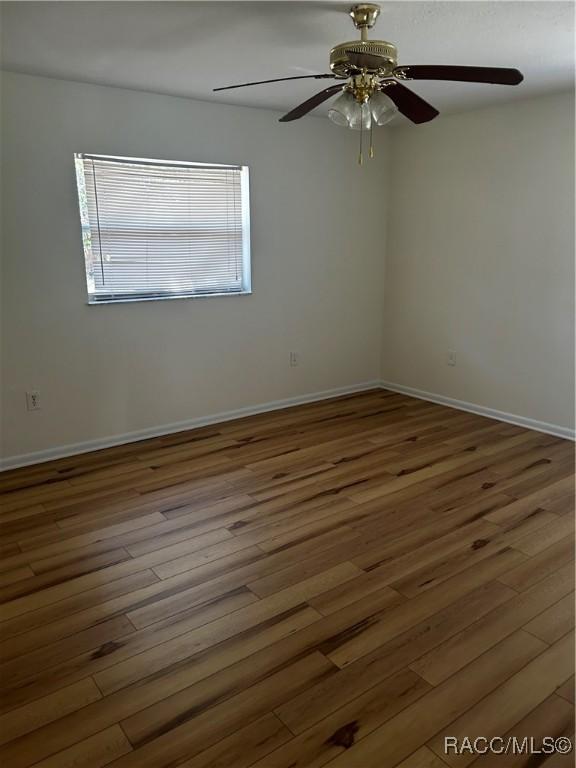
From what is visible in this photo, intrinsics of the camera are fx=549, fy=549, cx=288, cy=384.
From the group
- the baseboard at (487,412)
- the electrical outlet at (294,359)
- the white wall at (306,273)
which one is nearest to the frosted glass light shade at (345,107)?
the white wall at (306,273)

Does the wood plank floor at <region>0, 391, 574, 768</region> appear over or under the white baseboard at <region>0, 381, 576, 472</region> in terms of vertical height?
under

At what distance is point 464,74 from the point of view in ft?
7.10

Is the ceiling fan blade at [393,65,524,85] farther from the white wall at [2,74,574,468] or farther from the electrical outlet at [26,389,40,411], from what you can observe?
the electrical outlet at [26,389,40,411]

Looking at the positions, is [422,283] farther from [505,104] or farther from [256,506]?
[256,506]

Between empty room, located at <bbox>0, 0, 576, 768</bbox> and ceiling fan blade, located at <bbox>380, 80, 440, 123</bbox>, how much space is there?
1.1 inches

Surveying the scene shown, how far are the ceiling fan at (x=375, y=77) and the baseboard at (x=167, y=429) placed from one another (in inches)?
98.4

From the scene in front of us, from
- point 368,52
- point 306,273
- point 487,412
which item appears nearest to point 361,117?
point 368,52

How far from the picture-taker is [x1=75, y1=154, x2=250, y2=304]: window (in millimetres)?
3660

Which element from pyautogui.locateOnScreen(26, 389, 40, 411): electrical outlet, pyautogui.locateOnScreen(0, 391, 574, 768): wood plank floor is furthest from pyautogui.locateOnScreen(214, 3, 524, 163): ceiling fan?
pyautogui.locateOnScreen(26, 389, 40, 411): electrical outlet

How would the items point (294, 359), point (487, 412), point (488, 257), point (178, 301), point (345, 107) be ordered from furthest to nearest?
point (294, 359)
point (487, 412)
point (488, 257)
point (178, 301)
point (345, 107)

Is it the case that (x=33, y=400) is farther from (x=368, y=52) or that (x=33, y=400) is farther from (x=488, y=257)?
(x=488, y=257)

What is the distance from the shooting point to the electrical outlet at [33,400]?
140 inches

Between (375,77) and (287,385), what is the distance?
2886mm

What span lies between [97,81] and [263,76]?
104cm
